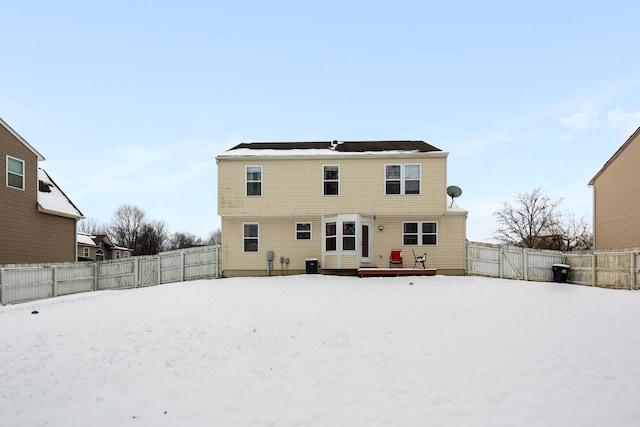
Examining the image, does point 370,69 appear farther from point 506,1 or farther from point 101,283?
point 101,283

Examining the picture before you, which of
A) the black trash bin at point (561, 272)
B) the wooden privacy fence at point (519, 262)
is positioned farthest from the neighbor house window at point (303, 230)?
the black trash bin at point (561, 272)

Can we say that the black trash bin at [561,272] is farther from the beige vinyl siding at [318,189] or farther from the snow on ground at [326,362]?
the beige vinyl siding at [318,189]

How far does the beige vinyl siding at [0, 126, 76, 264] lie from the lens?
1820 cm

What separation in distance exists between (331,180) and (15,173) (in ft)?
48.4

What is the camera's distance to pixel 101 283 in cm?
2097

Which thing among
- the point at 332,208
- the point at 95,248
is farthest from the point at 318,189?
the point at 95,248

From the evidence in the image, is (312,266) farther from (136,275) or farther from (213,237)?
(213,237)

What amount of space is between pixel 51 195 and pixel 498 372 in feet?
76.7

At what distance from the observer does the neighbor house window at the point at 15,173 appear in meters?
18.7

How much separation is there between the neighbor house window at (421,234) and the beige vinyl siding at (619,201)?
401 inches

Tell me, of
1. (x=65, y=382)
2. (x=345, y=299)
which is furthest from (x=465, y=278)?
(x=65, y=382)

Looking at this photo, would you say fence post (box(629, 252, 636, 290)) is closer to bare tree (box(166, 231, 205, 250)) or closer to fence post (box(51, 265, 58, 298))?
fence post (box(51, 265, 58, 298))

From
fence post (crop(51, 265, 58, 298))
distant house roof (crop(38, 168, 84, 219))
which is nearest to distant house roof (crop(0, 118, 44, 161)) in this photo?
distant house roof (crop(38, 168, 84, 219))

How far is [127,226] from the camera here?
231 ft
